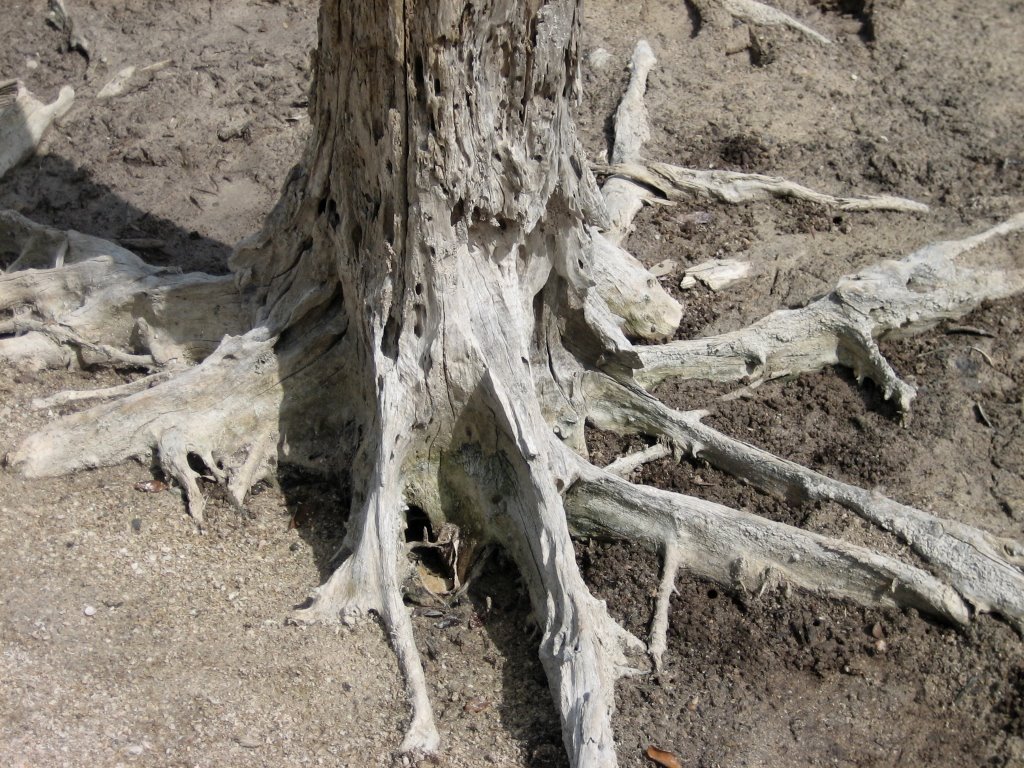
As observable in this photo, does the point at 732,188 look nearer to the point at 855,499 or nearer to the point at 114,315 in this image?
the point at 855,499

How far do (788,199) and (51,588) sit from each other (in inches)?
204

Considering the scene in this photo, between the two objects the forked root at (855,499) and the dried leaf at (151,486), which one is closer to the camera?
the forked root at (855,499)

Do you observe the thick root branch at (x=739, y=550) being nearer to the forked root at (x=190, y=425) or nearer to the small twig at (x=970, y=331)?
the forked root at (x=190, y=425)

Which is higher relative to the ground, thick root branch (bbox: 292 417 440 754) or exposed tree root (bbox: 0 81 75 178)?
exposed tree root (bbox: 0 81 75 178)

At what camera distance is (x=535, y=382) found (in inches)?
194

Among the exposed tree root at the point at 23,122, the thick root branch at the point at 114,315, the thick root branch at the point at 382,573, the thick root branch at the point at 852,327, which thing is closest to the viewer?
the thick root branch at the point at 382,573

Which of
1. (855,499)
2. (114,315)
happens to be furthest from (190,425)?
(855,499)

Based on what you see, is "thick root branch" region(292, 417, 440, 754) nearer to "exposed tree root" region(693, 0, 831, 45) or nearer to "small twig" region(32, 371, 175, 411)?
"small twig" region(32, 371, 175, 411)

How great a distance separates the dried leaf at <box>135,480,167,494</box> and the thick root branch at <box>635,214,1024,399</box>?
8.07 ft

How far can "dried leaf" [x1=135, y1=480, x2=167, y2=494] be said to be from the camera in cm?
472

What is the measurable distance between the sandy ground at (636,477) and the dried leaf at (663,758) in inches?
1.7

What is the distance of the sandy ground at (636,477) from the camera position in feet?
12.6

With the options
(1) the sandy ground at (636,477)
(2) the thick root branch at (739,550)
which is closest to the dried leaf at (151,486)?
(1) the sandy ground at (636,477)

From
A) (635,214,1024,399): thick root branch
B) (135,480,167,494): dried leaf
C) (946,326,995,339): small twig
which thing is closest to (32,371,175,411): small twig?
(135,480,167,494): dried leaf
